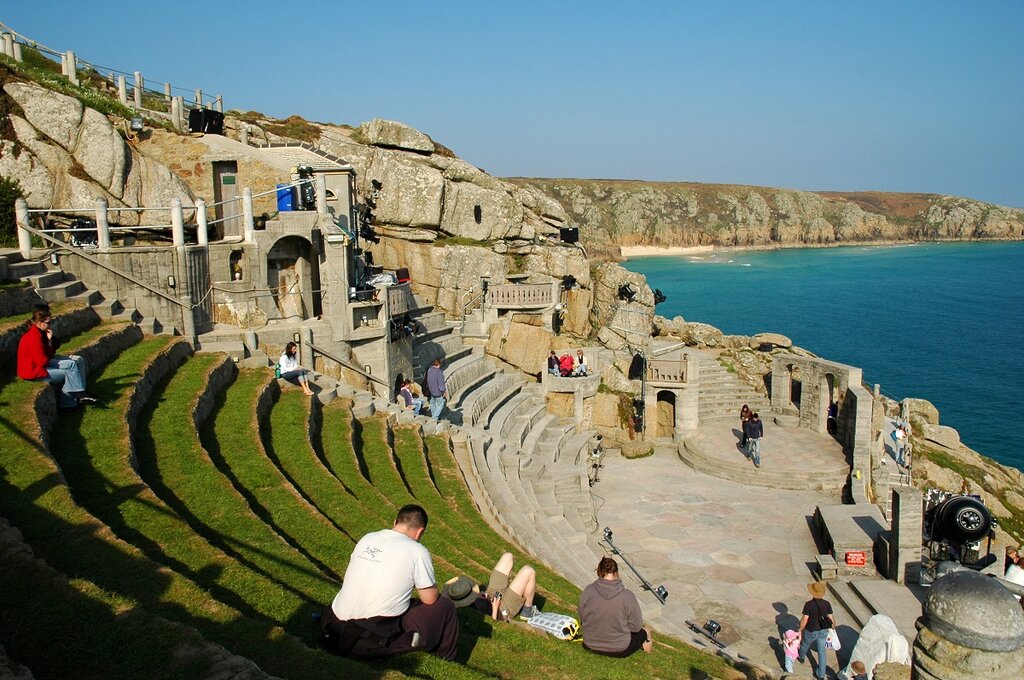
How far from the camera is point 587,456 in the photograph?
23.6 meters

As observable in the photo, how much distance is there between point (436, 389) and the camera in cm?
1894

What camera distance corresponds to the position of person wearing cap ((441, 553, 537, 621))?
7.66 metres

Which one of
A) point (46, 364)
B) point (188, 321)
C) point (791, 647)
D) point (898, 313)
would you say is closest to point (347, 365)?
point (188, 321)

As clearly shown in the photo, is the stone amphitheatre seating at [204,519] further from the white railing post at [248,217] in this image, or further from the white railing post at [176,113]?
the white railing post at [176,113]

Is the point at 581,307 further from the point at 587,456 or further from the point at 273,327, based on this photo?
the point at 273,327

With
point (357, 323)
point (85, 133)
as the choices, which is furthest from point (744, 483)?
point (85, 133)

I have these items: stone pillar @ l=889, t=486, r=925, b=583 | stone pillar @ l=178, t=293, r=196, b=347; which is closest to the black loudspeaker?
stone pillar @ l=178, t=293, r=196, b=347

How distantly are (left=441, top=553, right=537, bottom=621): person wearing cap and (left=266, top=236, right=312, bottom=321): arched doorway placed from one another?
1324 cm

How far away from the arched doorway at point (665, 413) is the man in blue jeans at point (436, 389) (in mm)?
11207

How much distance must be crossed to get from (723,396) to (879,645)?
1890 cm

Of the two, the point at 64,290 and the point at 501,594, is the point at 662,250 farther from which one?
the point at 501,594

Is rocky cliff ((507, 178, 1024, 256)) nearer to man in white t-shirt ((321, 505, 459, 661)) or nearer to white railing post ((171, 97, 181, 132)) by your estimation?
white railing post ((171, 97, 181, 132))

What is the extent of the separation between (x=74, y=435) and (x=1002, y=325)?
287 ft

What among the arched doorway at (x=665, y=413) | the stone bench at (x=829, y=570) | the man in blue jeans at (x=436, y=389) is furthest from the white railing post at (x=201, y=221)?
the arched doorway at (x=665, y=413)
